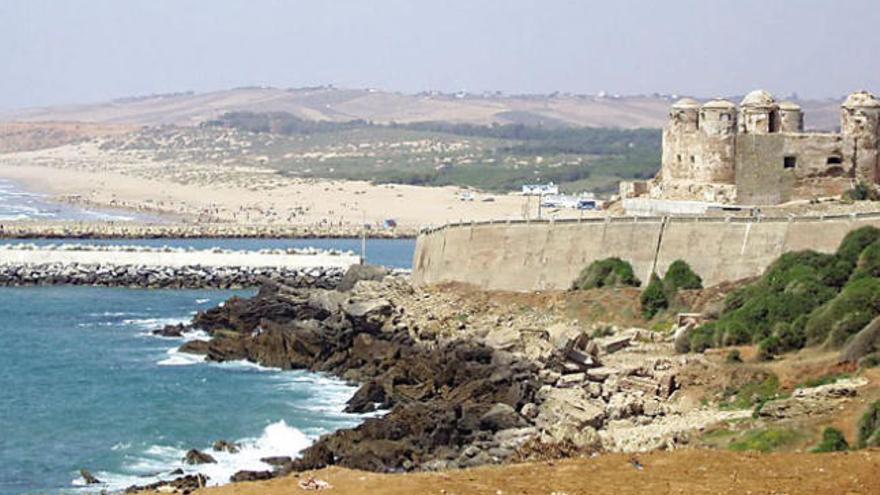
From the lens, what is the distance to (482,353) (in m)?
33.3

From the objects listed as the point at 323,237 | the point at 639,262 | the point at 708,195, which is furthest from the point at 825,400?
the point at 323,237

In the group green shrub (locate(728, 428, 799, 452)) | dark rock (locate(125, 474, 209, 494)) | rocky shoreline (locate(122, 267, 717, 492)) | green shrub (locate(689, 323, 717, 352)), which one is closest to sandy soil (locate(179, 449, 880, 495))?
rocky shoreline (locate(122, 267, 717, 492))

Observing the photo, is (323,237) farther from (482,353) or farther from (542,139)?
(542,139)

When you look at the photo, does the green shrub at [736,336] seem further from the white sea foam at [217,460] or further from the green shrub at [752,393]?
the white sea foam at [217,460]

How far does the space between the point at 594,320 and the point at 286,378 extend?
271 inches

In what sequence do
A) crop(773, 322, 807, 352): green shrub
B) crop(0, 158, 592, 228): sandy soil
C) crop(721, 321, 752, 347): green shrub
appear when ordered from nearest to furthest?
crop(773, 322, 807, 352): green shrub < crop(721, 321, 752, 347): green shrub < crop(0, 158, 592, 228): sandy soil

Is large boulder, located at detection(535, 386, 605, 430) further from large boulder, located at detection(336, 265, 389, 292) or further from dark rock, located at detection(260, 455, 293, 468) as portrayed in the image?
large boulder, located at detection(336, 265, 389, 292)

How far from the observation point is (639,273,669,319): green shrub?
3601 centimetres

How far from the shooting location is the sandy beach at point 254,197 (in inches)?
3895

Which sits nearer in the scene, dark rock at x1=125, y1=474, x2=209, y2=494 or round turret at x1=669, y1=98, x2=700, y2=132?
dark rock at x1=125, y1=474, x2=209, y2=494

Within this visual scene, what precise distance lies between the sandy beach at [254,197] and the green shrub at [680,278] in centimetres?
3896

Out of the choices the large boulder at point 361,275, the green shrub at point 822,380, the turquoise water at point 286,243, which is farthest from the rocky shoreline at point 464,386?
the turquoise water at point 286,243

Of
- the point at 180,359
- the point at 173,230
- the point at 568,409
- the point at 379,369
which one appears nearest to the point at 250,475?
the point at 568,409

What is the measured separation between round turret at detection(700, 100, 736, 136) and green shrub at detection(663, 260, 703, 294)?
5072mm
